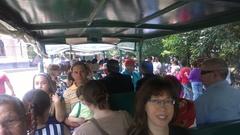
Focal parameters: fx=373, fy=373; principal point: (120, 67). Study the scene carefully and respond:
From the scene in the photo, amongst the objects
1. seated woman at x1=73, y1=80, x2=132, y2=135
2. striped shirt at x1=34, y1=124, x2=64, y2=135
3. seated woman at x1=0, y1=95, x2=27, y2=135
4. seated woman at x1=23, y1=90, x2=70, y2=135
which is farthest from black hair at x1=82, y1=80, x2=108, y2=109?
seated woman at x1=0, y1=95, x2=27, y2=135

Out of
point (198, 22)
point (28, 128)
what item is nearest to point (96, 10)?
point (198, 22)

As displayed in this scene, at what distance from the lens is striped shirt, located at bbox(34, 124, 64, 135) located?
2971mm

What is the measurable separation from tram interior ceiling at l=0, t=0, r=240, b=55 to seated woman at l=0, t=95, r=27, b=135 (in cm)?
225

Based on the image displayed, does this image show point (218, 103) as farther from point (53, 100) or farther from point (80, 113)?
point (53, 100)

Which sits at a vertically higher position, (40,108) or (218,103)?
(40,108)

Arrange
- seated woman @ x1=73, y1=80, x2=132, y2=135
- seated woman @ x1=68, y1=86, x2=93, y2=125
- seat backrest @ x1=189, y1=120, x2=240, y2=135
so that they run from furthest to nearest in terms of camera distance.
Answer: seated woman @ x1=68, y1=86, x2=93, y2=125 → seated woman @ x1=73, y1=80, x2=132, y2=135 → seat backrest @ x1=189, y1=120, x2=240, y2=135

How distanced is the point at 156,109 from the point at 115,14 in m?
3.21

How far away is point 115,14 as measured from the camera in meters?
5.58

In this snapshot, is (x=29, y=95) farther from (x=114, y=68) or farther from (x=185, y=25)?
(x=185, y=25)

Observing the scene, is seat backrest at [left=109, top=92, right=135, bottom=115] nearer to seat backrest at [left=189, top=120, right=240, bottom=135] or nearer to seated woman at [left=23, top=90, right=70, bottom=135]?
seated woman at [left=23, top=90, right=70, bottom=135]

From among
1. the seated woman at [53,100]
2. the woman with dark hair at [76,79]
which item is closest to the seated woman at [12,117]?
the seated woman at [53,100]

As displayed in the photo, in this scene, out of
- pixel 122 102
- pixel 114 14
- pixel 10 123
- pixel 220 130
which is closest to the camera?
pixel 10 123

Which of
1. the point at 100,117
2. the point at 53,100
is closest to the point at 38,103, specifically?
the point at 100,117

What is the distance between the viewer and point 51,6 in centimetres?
463
